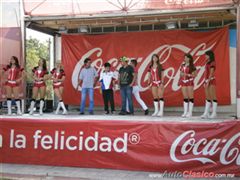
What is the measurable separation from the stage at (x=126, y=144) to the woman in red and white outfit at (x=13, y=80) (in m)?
3.48

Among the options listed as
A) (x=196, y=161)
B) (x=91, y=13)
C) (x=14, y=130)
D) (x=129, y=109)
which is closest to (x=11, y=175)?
(x=14, y=130)

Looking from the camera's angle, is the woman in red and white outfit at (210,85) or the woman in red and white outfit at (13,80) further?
the woman in red and white outfit at (13,80)

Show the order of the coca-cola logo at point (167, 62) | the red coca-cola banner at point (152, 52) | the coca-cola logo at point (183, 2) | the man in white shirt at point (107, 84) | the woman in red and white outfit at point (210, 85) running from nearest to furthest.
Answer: the woman in red and white outfit at point (210, 85)
the coca-cola logo at point (183, 2)
the man in white shirt at point (107, 84)
the red coca-cola banner at point (152, 52)
the coca-cola logo at point (167, 62)

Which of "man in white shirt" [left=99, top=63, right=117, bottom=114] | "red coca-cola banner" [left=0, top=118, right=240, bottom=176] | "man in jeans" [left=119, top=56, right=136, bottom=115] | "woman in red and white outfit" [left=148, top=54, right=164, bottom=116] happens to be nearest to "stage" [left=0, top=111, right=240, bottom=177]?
"red coca-cola banner" [left=0, top=118, right=240, bottom=176]

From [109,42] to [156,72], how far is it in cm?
332

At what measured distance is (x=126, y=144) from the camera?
7840mm

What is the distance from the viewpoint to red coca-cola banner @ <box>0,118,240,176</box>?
7.25 metres

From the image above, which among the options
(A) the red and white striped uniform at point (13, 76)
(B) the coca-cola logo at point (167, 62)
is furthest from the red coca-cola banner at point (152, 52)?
(A) the red and white striped uniform at point (13, 76)

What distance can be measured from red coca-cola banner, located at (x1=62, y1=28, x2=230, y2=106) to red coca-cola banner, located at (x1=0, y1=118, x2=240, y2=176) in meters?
5.61

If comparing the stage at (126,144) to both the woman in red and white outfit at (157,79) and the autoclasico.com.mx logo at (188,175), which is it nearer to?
the autoclasico.com.mx logo at (188,175)

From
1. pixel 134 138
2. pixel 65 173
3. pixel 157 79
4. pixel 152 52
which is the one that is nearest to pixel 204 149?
pixel 134 138

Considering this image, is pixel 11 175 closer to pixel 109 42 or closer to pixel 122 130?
pixel 122 130

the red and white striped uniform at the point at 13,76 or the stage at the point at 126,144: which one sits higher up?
the red and white striped uniform at the point at 13,76

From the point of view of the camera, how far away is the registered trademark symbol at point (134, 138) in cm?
779
